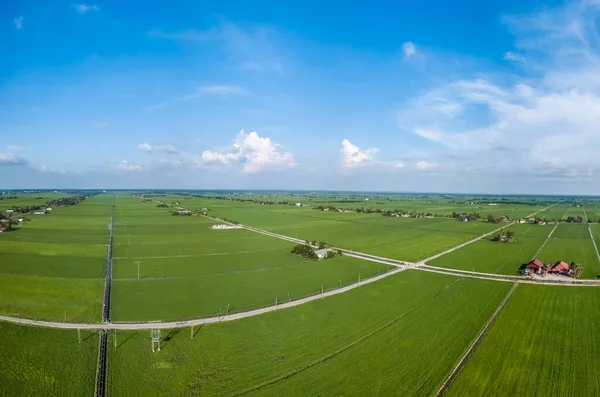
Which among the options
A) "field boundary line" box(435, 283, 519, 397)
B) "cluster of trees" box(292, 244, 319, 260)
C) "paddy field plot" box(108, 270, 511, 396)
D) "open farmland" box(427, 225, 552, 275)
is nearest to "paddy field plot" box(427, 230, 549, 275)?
"open farmland" box(427, 225, 552, 275)

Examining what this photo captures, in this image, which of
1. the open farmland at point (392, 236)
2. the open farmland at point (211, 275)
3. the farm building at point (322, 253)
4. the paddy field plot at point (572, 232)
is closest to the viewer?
the open farmland at point (211, 275)

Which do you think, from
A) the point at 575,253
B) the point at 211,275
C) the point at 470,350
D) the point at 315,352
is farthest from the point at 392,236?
the point at 315,352

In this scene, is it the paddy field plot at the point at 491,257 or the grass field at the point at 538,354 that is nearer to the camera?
the grass field at the point at 538,354

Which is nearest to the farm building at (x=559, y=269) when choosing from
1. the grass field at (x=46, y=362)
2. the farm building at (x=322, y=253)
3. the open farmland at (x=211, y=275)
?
the open farmland at (x=211, y=275)

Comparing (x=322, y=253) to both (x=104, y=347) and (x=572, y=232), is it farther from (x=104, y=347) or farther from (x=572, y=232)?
(x=572, y=232)

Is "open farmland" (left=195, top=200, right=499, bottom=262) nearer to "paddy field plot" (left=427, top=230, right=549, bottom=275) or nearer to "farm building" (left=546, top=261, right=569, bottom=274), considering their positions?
"paddy field plot" (left=427, top=230, right=549, bottom=275)

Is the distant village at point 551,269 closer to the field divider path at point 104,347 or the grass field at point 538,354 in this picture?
the grass field at point 538,354
